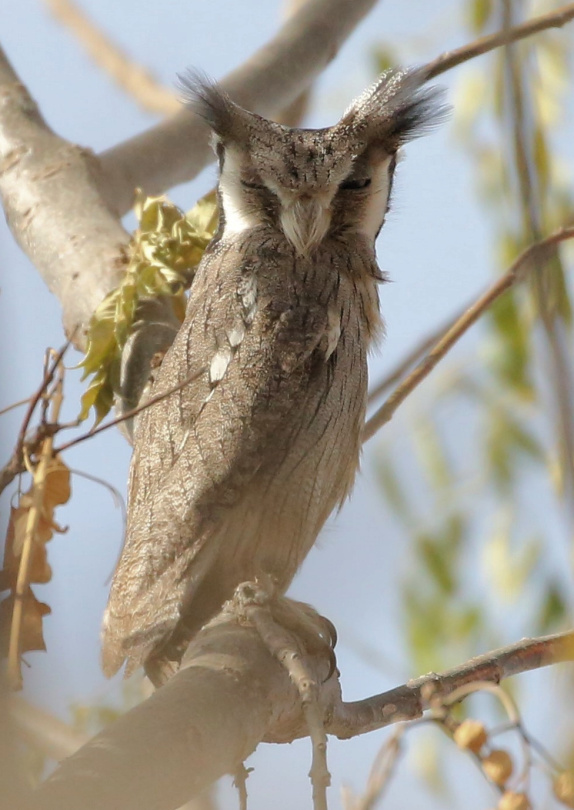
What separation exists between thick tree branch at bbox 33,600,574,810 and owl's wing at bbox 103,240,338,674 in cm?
31

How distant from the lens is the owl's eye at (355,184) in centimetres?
263

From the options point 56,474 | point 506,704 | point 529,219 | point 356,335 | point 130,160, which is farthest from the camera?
point 130,160

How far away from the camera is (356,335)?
100 inches

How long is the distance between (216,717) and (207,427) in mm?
907

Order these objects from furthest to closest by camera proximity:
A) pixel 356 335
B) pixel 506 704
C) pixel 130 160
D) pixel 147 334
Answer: pixel 130 160, pixel 147 334, pixel 356 335, pixel 506 704

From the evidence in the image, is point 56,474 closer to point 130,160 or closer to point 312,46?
point 130,160

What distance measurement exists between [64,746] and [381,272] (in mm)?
1379

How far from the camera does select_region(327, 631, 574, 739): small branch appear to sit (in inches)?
69.6

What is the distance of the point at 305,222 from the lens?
8.20 feet

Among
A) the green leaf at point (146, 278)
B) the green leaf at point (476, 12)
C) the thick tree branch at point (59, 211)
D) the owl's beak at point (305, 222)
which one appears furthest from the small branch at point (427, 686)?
the green leaf at point (476, 12)

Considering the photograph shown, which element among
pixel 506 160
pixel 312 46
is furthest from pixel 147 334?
pixel 506 160

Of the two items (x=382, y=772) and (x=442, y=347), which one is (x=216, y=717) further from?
(x=442, y=347)

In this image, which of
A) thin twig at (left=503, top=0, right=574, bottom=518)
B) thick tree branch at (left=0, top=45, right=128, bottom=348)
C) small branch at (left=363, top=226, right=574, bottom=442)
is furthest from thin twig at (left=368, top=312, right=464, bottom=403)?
thin twig at (left=503, top=0, right=574, bottom=518)

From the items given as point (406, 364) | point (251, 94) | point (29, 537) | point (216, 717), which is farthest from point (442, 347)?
point (251, 94)
